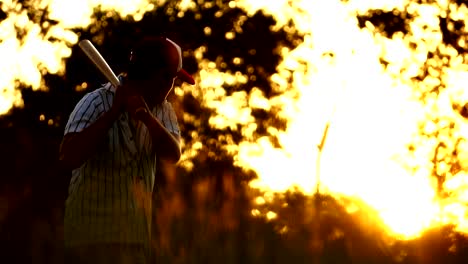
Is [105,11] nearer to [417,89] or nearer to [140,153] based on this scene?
[417,89]

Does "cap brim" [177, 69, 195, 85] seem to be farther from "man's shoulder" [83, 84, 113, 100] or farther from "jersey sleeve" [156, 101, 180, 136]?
"man's shoulder" [83, 84, 113, 100]

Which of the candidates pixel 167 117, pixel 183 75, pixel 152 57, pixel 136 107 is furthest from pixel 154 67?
pixel 167 117

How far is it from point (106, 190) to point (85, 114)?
0.33m

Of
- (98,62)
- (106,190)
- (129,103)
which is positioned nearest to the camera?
(129,103)

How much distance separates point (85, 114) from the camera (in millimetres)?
4676

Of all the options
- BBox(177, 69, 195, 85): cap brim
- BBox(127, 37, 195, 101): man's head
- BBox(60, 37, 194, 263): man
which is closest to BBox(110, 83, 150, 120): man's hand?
BBox(60, 37, 194, 263): man

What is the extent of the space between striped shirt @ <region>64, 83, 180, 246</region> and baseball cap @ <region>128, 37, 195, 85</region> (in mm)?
199

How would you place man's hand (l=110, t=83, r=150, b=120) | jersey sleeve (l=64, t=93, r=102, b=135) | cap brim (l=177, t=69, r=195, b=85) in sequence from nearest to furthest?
1. man's hand (l=110, t=83, r=150, b=120)
2. jersey sleeve (l=64, t=93, r=102, b=135)
3. cap brim (l=177, t=69, r=195, b=85)

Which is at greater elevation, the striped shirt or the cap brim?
the cap brim

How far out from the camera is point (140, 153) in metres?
4.79

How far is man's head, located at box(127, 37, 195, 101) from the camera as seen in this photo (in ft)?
15.4

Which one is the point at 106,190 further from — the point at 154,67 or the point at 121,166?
the point at 154,67

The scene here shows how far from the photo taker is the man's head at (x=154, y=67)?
4699 mm

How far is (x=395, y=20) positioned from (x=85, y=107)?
2513 centimetres
